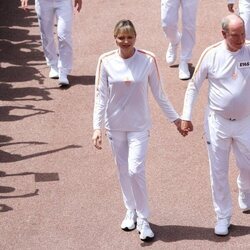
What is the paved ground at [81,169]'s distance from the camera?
7.59 metres

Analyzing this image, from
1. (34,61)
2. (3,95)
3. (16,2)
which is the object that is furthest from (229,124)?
(16,2)

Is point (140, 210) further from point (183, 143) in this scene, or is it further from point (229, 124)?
point (183, 143)

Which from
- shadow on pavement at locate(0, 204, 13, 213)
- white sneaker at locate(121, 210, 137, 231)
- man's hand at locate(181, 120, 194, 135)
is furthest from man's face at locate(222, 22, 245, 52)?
shadow on pavement at locate(0, 204, 13, 213)

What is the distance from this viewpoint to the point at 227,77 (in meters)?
7.10

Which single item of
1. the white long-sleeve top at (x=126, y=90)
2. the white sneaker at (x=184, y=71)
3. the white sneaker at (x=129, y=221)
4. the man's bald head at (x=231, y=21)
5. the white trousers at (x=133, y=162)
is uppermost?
the man's bald head at (x=231, y=21)

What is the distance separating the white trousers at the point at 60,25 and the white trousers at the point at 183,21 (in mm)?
1181

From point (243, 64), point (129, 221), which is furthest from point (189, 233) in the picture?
point (243, 64)

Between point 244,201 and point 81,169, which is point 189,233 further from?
point 81,169

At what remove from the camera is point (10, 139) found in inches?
380

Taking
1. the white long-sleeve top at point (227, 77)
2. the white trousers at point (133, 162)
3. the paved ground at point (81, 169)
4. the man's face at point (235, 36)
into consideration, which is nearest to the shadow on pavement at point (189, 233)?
the paved ground at point (81, 169)

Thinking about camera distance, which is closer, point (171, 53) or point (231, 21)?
point (231, 21)

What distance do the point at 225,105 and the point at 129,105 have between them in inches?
30.8

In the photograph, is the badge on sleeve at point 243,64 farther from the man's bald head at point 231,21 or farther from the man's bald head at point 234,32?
the man's bald head at point 231,21

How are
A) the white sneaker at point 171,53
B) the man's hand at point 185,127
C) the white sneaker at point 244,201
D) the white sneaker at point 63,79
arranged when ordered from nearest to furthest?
the man's hand at point 185,127 < the white sneaker at point 244,201 < the white sneaker at point 63,79 < the white sneaker at point 171,53
